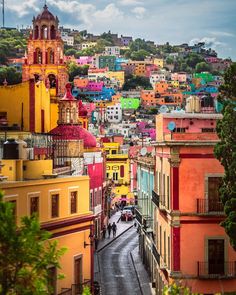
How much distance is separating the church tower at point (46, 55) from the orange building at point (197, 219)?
29953 millimetres

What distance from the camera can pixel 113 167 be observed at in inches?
3519

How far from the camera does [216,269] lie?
28406mm

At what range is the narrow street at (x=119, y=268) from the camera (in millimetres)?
36625

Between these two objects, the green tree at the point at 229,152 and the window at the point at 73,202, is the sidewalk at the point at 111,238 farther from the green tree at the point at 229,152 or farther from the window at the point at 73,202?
the green tree at the point at 229,152

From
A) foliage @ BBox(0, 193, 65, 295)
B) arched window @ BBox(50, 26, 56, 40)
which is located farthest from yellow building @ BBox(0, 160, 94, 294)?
arched window @ BBox(50, 26, 56, 40)

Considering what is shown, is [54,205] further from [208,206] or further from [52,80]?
[52,80]

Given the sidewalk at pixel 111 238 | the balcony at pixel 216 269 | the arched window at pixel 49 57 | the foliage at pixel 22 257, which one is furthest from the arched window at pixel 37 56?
the foliage at pixel 22 257

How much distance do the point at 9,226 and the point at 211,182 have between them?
16.6m

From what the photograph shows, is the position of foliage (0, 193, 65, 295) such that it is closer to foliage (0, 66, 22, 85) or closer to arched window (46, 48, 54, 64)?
arched window (46, 48, 54, 64)

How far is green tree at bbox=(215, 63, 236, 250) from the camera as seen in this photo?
80.9ft

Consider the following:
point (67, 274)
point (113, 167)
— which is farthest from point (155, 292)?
point (113, 167)

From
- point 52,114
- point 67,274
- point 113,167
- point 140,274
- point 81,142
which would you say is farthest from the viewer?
point 113,167

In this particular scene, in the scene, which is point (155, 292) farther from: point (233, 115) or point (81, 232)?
point (233, 115)

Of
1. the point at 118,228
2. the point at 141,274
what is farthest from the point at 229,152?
the point at 118,228
